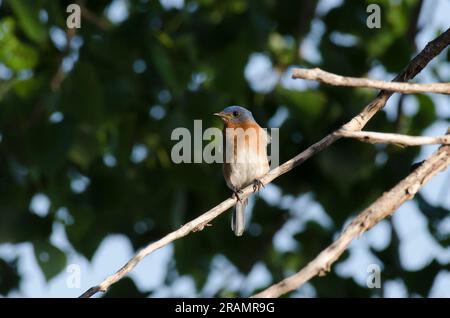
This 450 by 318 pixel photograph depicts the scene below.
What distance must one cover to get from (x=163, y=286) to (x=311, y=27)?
292 centimetres

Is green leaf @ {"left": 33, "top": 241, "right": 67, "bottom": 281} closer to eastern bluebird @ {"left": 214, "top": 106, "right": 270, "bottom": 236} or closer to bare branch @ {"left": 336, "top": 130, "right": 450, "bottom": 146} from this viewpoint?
eastern bluebird @ {"left": 214, "top": 106, "right": 270, "bottom": 236}

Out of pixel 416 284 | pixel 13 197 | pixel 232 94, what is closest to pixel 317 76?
pixel 232 94

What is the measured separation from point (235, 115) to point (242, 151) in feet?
1.06

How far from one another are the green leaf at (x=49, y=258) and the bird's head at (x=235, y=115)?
1973mm

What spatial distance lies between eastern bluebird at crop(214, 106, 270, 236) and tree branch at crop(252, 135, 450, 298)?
3.81 metres

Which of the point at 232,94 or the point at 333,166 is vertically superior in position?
the point at 232,94

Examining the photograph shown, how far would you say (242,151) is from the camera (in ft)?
23.0

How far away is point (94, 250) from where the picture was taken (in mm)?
7512

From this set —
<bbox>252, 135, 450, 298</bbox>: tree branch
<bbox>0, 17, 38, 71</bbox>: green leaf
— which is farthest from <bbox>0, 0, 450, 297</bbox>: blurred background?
<bbox>252, 135, 450, 298</bbox>: tree branch

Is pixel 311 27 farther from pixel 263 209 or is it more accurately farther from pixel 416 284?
pixel 416 284

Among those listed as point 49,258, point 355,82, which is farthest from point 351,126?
point 49,258

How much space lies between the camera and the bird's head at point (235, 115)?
686 cm

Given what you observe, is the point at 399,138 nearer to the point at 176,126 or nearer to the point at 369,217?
the point at 369,217

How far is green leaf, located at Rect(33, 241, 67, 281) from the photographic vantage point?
7406mm
